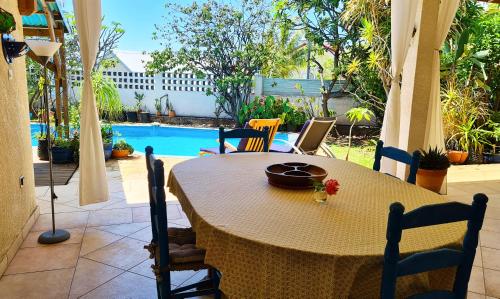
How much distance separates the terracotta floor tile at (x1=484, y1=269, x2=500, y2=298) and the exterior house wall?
120 inches

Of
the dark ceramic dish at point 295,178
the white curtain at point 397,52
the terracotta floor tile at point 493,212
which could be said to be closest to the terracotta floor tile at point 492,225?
the terracotta floor tile at point 493,212

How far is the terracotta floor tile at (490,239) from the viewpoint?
9.88 feet

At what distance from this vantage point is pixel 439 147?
4.37 m

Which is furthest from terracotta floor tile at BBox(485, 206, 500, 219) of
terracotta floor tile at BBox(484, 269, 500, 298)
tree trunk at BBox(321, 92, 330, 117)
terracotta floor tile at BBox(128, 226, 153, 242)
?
tree trunk at BBox(321, 92, 330, 117)

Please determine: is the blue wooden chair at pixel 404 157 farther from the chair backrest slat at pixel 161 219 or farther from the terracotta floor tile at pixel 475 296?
the chair backrest slat at pixel 161 219

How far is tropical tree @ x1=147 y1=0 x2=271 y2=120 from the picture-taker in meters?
10.1

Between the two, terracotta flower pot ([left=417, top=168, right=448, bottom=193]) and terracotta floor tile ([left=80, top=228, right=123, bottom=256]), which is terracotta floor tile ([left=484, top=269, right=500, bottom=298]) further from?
terracotta floor tile ([left=80, top=228, right=123, bottom=256])

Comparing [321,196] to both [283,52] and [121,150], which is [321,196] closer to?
[121,150]

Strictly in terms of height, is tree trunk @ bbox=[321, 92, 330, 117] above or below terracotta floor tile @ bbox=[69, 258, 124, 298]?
above

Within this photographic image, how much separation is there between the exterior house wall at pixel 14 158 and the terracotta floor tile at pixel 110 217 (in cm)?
49

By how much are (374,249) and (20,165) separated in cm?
280

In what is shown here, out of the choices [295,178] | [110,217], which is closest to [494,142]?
[295,178]

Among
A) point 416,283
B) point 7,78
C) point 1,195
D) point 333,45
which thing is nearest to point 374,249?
point 416,283

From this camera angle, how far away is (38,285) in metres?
2.23
